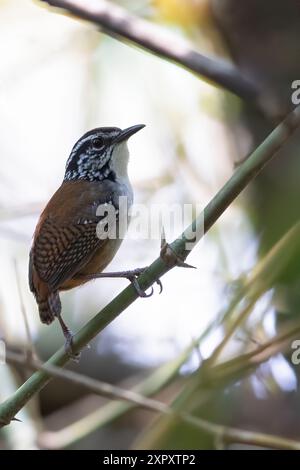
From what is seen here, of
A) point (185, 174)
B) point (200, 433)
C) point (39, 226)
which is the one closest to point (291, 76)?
point (185, 174)

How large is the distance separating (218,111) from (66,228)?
51.6 inches

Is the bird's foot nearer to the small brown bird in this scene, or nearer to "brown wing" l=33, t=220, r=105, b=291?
the small brown bird

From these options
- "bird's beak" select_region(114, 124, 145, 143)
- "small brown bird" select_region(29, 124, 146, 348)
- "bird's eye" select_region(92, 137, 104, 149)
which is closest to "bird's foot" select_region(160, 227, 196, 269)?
"small brown bird" select_region(29, 124, 146, 348)

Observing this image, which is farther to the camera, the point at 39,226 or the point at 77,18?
the point at 39,226

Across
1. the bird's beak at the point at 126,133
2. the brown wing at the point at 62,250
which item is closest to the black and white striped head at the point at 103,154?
the bird's beak at the point at 126,133

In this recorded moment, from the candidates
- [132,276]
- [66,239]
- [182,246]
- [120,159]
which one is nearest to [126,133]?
[120,159]

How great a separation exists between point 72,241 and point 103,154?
0.64m

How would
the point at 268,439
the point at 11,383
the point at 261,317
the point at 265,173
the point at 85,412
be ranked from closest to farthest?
the point at 268,439 → the point at 261,317 → the point at 11,383 → the point at 265,173 → the point at 85,412

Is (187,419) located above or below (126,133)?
below

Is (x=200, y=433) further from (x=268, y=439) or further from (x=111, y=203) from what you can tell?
(x=111, y=203)

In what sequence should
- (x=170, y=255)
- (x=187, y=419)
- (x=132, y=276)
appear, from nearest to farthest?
(x=170, y=255) → (x=132, y=276) → (x=187, y=419)

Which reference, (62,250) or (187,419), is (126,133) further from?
(187,419)

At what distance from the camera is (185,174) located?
13.7ft

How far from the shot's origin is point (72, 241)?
124 inches
